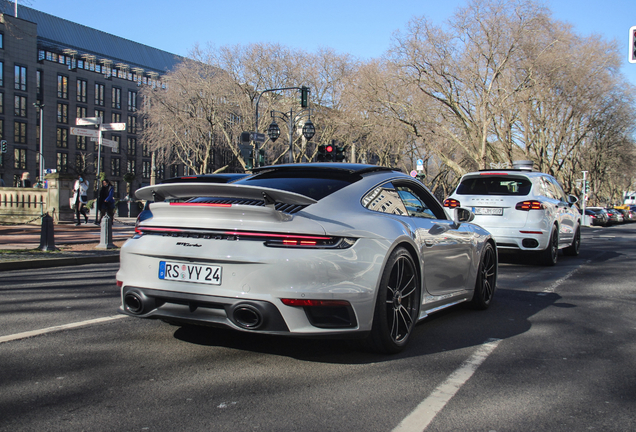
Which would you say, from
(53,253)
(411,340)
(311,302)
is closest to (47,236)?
(53,253)

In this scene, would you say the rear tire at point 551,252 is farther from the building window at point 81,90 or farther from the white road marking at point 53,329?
the building window at point 81,90

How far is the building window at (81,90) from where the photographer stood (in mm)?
75562

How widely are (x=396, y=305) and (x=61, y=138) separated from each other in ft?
250

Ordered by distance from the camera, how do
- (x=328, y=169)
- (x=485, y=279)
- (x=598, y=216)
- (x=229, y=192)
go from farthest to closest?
(x=598, y=216)
(x=485, y=279)
(x=328, y=169)
(x=229, y=192)

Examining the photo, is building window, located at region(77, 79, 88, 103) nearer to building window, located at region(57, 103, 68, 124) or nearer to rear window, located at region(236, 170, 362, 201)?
building window, located at region(57, 103, 68, 124)

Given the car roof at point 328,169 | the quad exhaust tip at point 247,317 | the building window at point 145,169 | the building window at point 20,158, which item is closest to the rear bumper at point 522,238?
the car roof at point 328,169

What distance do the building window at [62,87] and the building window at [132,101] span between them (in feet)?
34.7

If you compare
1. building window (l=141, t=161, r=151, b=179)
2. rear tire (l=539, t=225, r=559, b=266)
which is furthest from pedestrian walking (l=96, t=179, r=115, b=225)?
building window (l=141, t=161, r=151, b=179)

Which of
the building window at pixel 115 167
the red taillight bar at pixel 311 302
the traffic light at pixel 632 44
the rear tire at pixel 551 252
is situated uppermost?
the traffic light at pixel 632 44

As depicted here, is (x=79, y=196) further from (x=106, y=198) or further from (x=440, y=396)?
(x=440, y=396)

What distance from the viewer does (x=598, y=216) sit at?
4825 cm

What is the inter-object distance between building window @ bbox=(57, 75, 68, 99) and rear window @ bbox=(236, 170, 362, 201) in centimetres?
7618

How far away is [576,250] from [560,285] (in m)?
5.55

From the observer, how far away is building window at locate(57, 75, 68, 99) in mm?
72750
